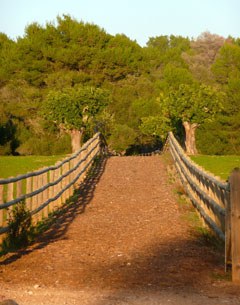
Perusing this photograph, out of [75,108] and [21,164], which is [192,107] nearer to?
[75,108]

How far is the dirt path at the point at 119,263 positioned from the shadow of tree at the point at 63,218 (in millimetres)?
24

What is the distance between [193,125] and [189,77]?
25.3 m

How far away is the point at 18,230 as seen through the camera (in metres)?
11.8

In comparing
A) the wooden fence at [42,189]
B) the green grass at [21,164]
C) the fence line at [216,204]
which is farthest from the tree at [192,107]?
the fence line at [216,204]

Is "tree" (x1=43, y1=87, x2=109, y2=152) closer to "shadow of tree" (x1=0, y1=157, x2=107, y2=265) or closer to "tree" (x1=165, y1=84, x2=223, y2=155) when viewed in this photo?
"tree" (x1=165, y1=84, x2=223, y2=155)

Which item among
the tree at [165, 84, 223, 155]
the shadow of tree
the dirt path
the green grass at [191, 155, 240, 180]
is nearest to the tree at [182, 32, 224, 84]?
the tree at [165, 84, 223, 155]

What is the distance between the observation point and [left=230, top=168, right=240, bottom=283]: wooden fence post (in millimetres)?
8984

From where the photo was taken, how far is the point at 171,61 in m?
80.2

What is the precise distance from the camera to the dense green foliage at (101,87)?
52.1 metres

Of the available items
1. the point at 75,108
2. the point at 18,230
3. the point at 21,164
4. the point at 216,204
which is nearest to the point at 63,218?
the point at 18,230

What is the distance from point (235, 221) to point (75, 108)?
33957mm

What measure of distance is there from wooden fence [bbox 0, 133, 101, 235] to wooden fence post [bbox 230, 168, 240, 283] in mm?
3861

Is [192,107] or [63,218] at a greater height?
[192,107]

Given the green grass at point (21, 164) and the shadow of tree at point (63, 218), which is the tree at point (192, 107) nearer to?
the green grass at point (21, 164)
